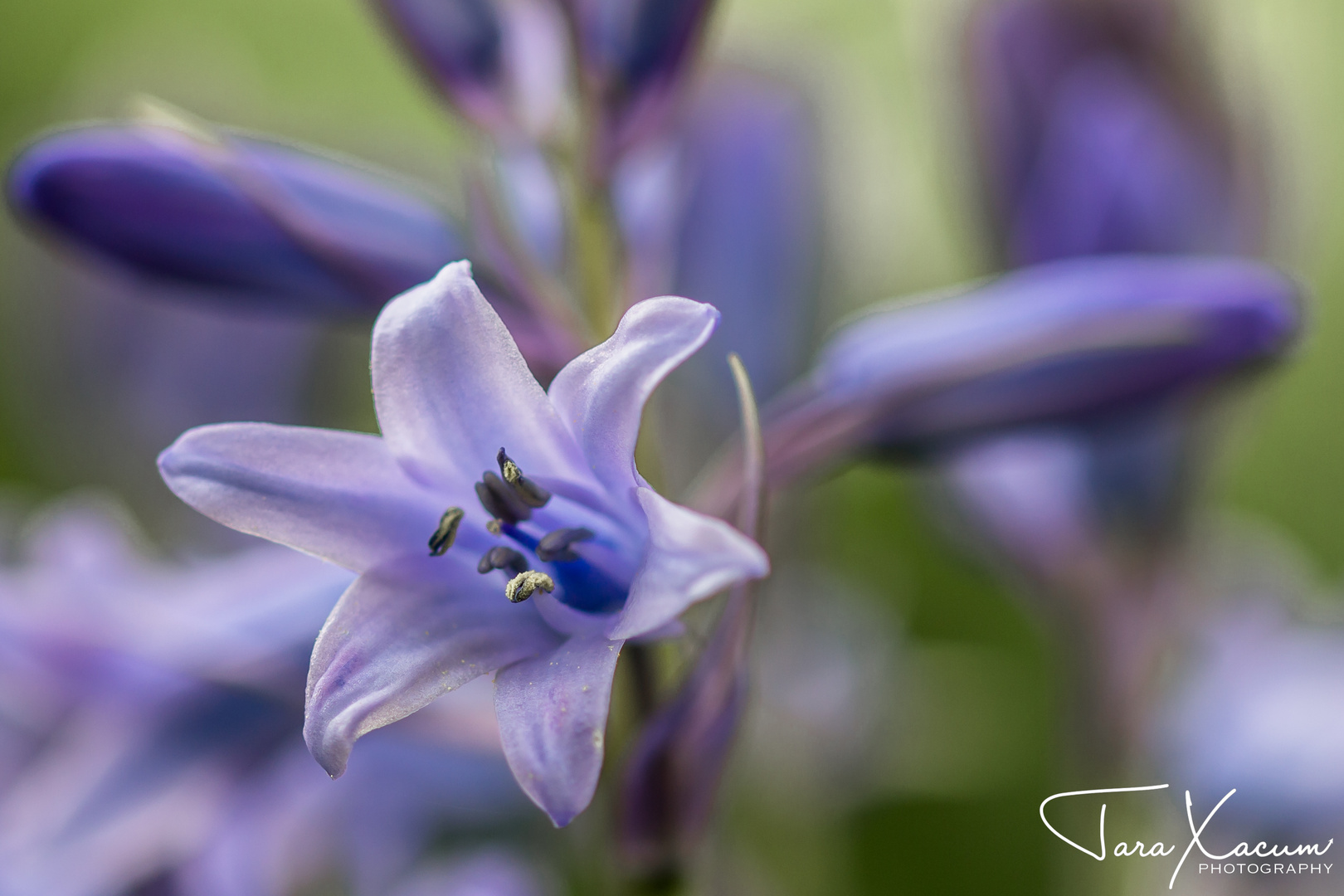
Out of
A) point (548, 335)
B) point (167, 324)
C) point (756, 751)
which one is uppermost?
point (548, 335)

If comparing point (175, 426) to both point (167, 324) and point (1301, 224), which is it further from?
point (1301, 224)

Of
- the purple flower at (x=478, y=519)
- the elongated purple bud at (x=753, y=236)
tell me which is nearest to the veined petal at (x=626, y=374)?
the purple flower at (x=478, y=519)

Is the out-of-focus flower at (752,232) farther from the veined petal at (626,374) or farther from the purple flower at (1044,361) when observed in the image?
the veined petal at (626,374)

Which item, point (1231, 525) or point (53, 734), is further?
point (1231, 525)

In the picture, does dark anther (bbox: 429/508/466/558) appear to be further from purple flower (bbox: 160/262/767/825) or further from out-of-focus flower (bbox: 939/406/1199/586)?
out-of-focus flower (bbox: 939/406/1199/586)

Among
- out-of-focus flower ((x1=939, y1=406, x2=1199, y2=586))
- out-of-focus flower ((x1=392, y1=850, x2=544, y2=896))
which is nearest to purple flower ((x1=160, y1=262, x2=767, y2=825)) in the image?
out-of-focus flower ((x1=392, y1=850, x2=544, y2=896))

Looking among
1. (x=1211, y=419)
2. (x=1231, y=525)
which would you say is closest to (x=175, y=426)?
(x=1211, y=419)
